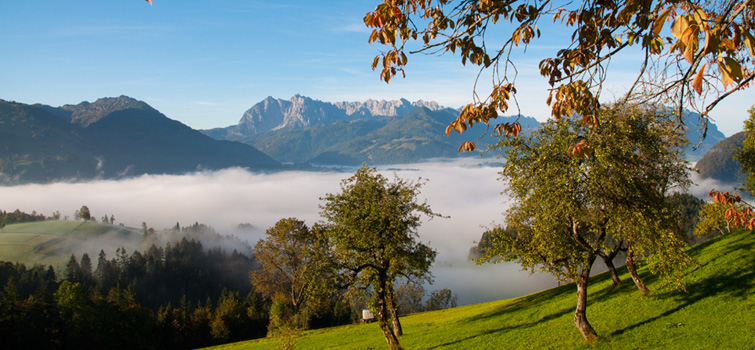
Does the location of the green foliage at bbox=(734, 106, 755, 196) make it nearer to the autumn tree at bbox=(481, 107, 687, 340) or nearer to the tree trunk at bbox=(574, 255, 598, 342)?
the autumn tree at bbox=(481, 107, 687, 340)

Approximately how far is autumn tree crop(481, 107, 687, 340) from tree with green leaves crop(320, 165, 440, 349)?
8.04m

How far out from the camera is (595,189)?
59.1 ft

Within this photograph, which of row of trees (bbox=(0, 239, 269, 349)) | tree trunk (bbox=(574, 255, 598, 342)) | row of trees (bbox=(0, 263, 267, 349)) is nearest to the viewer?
tree trunk (bbox=(574, 255, 598, 342))

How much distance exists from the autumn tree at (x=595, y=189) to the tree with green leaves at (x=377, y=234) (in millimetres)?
8035

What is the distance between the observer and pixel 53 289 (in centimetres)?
14475

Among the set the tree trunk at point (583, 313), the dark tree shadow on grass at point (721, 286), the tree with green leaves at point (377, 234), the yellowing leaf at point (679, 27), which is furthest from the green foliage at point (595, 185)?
the yellowing leaf at point (679, 27)

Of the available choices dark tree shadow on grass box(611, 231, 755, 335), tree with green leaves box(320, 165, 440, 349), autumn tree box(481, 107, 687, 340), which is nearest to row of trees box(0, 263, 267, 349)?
tree with green leaves box(320, 165, 440, 349)

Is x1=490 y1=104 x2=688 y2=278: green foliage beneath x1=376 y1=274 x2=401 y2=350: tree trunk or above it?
above

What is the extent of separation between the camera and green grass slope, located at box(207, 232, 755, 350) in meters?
17.3

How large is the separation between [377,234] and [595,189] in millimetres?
12494

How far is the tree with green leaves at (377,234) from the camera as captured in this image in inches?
984

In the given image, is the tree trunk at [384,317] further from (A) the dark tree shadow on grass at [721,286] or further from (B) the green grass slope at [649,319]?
(A) the dark tree shadow on grass at [721,286]

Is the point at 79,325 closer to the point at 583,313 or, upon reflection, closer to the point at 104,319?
the point at 104,319

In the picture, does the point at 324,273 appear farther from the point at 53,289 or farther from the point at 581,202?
the point at 53,289
